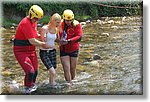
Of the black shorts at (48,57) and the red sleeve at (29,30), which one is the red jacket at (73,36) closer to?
the black shorts at (48,57)

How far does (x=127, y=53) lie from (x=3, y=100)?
4.68 ft

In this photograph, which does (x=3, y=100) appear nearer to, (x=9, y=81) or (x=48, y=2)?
(x=9, y=81)

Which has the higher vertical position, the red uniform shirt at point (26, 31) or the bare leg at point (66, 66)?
the red uniform shirt at point (26, 31)

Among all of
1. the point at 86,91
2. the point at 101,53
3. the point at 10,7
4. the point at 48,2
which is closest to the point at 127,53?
the point at 101,53

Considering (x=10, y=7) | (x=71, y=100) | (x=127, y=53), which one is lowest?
(x=71, y=100)

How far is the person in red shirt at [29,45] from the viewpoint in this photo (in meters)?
5.00

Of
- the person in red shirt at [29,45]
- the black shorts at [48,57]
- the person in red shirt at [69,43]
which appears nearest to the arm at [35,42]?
the person in red shirt at [29,45]

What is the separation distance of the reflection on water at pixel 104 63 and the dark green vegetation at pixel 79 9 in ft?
0.26

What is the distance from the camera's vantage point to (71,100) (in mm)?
5168

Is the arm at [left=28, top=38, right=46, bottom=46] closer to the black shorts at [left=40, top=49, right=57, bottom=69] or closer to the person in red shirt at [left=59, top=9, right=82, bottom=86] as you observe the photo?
the black shorts at [left=40, top=49, right=57, bottom=69]

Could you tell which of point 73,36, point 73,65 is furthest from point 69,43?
point 73,65

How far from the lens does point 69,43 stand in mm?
5172

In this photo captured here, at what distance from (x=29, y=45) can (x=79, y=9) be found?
66 centimetres

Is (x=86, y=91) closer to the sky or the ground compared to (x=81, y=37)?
closer to the ground
